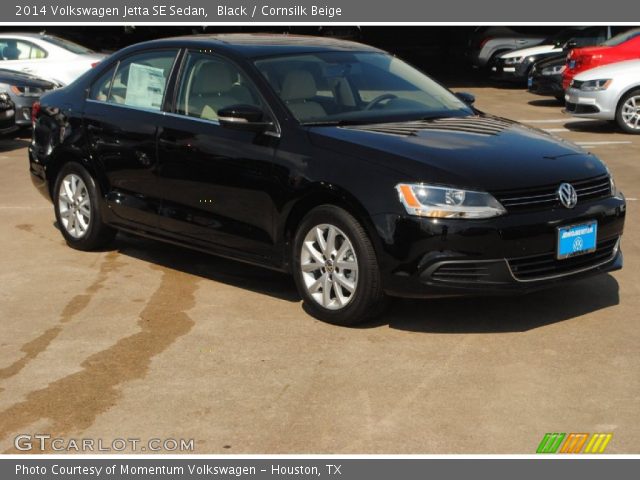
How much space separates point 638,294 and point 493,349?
1619 mm

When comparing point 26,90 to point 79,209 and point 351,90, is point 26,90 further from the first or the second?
point 351,90

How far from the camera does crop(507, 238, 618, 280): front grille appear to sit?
6387 mm

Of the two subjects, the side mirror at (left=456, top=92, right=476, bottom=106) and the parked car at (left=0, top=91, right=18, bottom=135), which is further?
the parked car at (left=0, top=91, right=18, bottom=135)

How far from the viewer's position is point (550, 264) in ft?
21.4

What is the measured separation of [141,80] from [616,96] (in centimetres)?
1004

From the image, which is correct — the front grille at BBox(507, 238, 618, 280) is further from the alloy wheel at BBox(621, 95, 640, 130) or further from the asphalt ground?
the alloy wheel at BBox(621, 95, 640, 130)

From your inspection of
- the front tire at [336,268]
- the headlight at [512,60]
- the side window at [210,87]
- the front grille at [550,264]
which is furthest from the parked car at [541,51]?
the front tire at [336,268]

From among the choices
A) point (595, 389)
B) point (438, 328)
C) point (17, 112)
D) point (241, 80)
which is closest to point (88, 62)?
point (17, 112)

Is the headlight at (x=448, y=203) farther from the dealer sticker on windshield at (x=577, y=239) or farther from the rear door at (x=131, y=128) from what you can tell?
the rear door at (x=131, y=128)

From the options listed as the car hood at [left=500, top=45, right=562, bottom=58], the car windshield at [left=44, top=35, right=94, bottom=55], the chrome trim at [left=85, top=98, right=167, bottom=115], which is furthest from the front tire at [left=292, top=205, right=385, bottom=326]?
the car hood at [left=500, top=45, right=562, bottom=58]

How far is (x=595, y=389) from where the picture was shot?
5.59 meters

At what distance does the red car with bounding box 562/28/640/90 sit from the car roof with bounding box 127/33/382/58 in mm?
11803

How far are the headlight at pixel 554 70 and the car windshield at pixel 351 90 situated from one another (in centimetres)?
1329

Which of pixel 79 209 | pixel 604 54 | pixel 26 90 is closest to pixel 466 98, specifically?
pixel 79 209
